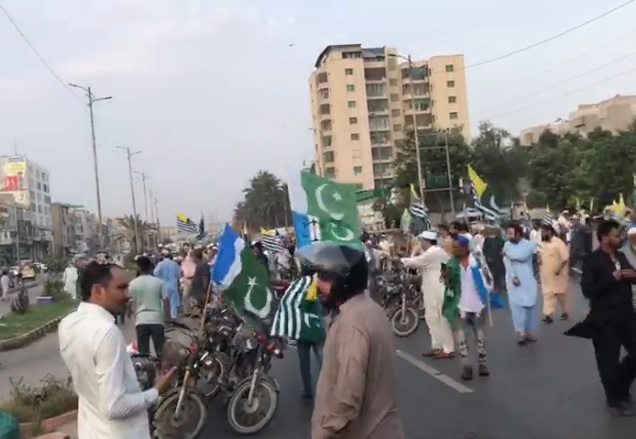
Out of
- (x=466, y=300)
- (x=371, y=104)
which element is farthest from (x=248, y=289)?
(x=371, y=104)

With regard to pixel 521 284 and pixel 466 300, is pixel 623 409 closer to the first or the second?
pixel 466 300

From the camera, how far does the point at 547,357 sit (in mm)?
10773

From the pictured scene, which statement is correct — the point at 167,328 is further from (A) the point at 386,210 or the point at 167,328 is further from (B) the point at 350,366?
(A) the point at 386,210

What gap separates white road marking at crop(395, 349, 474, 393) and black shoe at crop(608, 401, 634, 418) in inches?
70.1

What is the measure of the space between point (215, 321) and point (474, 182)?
1722 centimetres

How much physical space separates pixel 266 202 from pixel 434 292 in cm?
10472

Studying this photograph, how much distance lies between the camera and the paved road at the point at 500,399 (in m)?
7.31

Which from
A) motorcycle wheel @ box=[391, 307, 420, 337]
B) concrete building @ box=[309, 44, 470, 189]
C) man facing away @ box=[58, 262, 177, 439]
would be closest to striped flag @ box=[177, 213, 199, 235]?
motorcycle wheel @ box=[391, 307, 420, 337]

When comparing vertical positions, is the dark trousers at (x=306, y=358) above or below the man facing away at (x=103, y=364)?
below

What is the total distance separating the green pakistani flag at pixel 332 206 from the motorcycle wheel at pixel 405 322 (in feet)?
15.8

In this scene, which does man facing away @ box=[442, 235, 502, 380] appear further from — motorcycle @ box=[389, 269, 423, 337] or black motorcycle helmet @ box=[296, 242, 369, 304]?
black motorcycle helmet @ box=[296, 242, 369, 304]

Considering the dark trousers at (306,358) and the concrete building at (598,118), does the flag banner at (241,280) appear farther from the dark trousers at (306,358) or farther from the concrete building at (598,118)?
the concrete building at (598,118)

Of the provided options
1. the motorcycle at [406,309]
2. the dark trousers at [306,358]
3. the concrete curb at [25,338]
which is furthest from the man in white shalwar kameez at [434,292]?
the concrete curb at [25,338]

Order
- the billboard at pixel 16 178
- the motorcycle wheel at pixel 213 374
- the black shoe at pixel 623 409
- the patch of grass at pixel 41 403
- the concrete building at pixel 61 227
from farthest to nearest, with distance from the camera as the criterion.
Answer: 1. the concrete building at pixel 61 227
2. the billboard at pixel 16 178
3. the patch of grass at pixel 41 403
4. the motorcycle wheel at pixel 213 374
5. the black shoe at pixel 623 409
